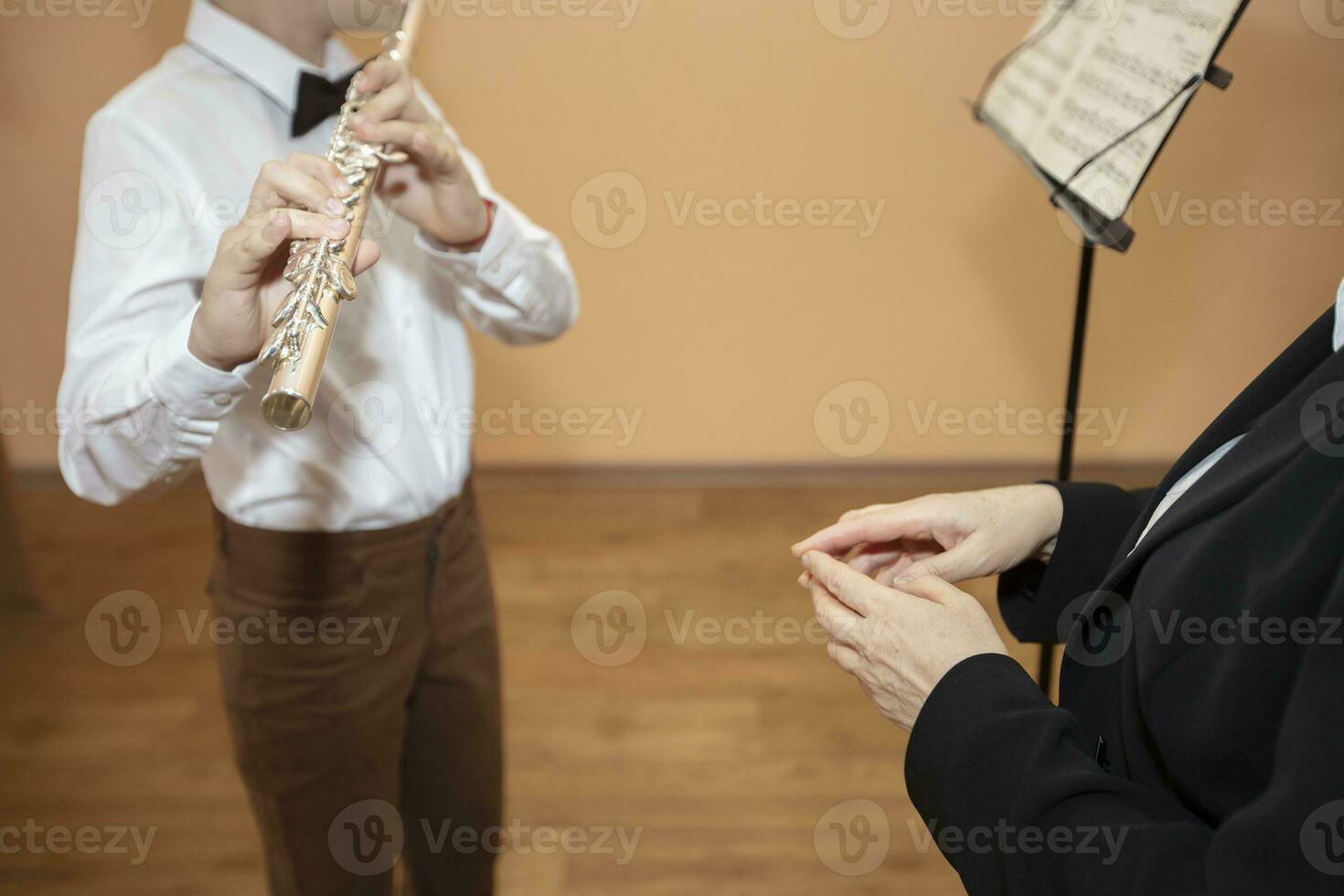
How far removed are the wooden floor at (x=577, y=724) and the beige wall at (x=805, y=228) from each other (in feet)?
1.44

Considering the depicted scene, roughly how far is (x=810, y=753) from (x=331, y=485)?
4.66 feet

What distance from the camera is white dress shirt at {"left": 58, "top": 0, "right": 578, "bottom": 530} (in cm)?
113

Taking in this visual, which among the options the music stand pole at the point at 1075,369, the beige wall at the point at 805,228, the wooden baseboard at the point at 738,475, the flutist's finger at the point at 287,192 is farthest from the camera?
the wooden baseboard at the point at 738,475

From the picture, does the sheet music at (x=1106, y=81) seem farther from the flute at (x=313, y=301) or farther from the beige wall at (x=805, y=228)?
the beige wall at (x=805, y=228)

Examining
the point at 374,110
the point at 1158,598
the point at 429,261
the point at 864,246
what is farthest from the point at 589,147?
the point at 1158,598

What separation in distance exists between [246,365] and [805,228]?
2.31m

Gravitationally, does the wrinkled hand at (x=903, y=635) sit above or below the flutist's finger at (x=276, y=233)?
below

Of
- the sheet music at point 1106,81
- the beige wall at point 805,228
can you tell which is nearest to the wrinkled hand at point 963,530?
the sheet music at point 1106,81

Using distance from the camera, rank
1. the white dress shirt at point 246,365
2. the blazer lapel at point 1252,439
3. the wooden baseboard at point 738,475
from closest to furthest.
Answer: the blazer lapel at point 1252,439
the white dress shirt at point 246,365
the wooden baseboard at point 738,475

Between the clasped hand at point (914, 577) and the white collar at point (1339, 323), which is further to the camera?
the clasped hand at point (914, 577)

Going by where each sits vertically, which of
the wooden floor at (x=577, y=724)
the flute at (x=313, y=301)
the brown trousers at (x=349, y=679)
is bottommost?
the wooden floor at (x=577, y=724)

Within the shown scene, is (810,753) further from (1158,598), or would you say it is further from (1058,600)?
(1158,598)

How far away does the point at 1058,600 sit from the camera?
3.64 ft

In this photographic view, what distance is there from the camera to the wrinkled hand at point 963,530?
1.05 m
